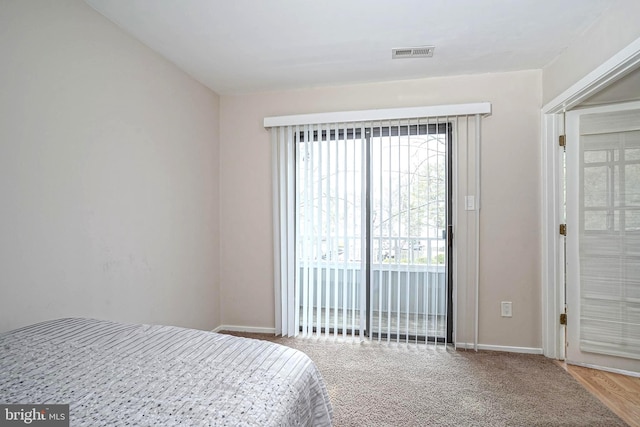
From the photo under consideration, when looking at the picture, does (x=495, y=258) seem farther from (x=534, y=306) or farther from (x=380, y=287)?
(x=380, y=287)

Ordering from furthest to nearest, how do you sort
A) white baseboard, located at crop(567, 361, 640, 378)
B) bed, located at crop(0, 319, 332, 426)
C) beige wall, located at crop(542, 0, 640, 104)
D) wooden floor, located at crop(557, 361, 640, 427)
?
white baseboard, located at crop(567, 361, 640, 378) → wooden floor, located at crop(557, 361, 640, 427) → beige wall, located at crop(542, 0, 640, 104) → bed, located at crop(0, 319, 332, 426)

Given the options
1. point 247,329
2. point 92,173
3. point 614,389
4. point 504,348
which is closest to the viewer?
point 92,173

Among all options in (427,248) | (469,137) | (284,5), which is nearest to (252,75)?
(284,5)

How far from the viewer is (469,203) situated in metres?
2.82

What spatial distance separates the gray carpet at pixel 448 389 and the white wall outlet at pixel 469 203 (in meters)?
1.24

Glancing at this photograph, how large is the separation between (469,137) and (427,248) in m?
1.05

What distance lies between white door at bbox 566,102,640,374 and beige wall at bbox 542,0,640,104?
0.33 metres

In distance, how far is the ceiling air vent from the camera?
2391 millimetres

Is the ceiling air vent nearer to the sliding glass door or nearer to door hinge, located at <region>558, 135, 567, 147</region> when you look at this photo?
the sliding glass door

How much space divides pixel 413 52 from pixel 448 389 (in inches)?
95.8

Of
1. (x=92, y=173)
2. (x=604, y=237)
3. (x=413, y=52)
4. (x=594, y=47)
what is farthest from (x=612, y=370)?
(x=92, y=173)

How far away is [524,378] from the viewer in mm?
2293

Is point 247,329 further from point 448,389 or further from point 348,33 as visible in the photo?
point 348,33

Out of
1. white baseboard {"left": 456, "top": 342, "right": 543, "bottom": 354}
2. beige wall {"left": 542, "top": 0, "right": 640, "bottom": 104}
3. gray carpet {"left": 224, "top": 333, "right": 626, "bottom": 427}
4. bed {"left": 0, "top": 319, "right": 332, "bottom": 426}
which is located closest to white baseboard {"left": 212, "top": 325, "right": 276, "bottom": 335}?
gray carpet {"left": 224, "top": 333, "right": 626, "bottom": 427}
